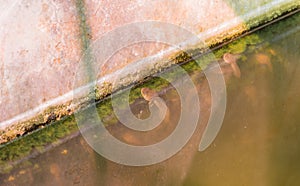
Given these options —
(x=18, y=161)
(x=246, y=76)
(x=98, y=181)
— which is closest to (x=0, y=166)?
(x=18, y=161)

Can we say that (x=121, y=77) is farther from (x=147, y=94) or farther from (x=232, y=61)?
(x=232, y=61)

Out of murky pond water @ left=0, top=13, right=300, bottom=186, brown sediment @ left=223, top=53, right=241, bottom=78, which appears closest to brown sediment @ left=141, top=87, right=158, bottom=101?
murky pond water @ left=0, top=13, right=300, bottom=186

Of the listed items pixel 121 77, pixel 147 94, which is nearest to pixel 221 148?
pixel 147 94

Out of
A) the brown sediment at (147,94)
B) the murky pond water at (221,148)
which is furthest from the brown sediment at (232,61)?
the brown sediment at (147,94)

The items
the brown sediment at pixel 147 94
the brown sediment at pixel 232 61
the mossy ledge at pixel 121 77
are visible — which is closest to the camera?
the mossy ledge at pixel 121 77

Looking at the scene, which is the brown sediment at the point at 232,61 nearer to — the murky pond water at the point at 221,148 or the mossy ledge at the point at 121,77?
the murky pond water at the point at 221,148

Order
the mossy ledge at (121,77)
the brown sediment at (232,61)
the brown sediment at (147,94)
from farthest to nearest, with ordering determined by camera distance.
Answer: the brown sediment at (232,61)
the brown sediment at (147,94)
the mossy ledge at (121,77)

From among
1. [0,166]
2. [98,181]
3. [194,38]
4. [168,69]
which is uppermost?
[194,38]

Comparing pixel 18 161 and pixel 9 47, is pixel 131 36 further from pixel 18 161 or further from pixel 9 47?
pixel 18 161

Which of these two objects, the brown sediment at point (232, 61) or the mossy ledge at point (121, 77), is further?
the brown sediment at point (232, 61)
